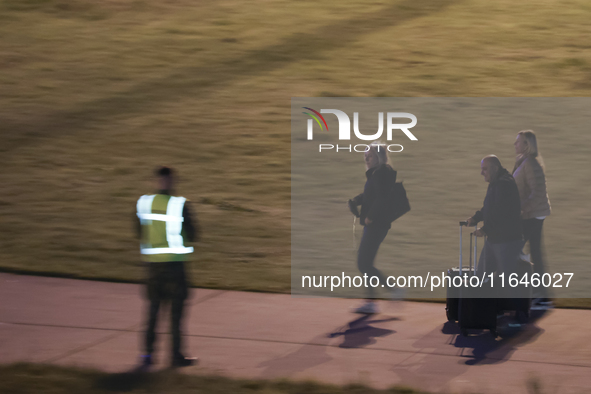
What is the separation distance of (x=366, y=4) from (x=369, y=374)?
622 inches

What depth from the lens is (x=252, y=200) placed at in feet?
39.5

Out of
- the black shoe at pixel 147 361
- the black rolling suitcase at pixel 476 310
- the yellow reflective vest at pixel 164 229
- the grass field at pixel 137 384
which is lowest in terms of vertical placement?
the grass field at pixel 137 384

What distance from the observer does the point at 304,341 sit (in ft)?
22.8

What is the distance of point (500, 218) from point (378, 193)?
1229 mm

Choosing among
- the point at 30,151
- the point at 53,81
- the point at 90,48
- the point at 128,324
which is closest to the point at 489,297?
the point at 128,324

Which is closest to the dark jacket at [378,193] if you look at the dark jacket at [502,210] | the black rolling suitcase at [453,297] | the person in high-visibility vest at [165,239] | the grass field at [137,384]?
the black rolling suitcase at [453,297]

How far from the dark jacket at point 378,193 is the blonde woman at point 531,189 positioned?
4.26 feet

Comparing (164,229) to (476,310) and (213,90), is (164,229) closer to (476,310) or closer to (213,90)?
(476,310)

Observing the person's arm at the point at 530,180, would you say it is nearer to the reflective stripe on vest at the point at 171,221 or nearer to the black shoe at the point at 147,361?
the reflective stripe on vest at the point at 171,221

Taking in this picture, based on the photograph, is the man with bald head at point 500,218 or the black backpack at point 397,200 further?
the black backpack at point 397,200

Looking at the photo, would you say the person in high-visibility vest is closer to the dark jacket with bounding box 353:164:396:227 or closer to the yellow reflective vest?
the yellow reflective vest

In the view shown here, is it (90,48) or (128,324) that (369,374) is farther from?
(90,48)

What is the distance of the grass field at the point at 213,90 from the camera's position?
10.6 meters

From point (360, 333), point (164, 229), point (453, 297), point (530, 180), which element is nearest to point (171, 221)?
point (164, 229)
